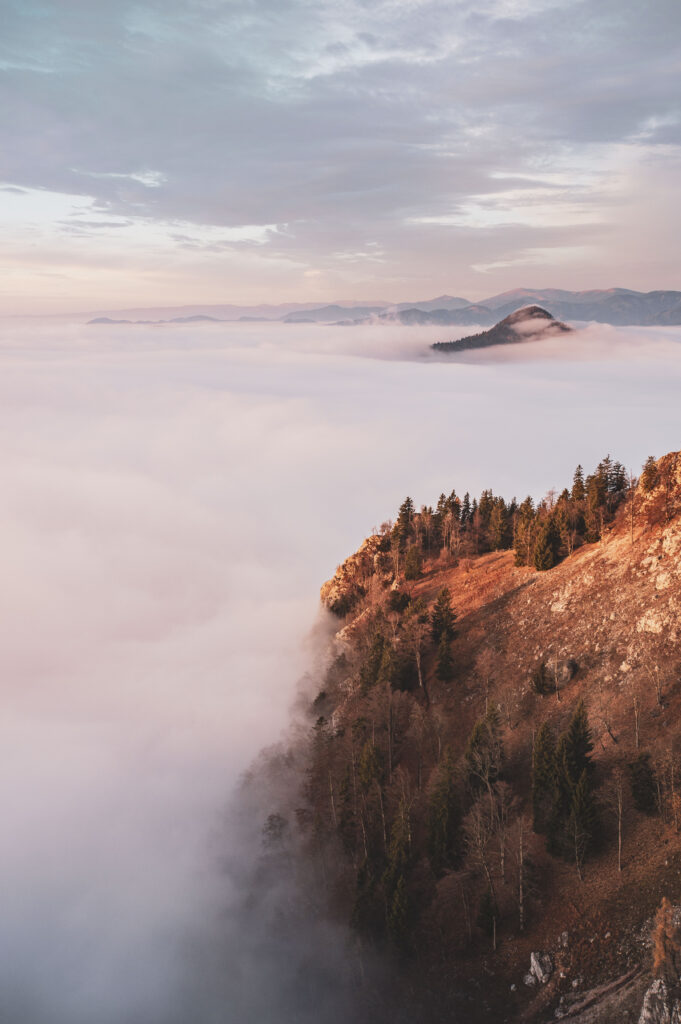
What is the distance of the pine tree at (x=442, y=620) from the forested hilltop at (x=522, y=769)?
30 centimetres

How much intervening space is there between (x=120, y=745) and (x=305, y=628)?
42354 millimetres

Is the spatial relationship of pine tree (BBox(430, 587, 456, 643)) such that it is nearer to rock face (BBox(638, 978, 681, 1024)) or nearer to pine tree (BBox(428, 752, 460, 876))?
pine tree (BBox(428, 752, 460, 876))

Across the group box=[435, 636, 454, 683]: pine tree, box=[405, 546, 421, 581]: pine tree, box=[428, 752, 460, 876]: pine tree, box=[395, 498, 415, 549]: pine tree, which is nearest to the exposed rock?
box=[428, 752, 460, 876]: pine tree

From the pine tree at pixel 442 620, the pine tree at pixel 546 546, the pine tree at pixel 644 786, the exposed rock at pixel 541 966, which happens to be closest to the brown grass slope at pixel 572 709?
the exposed rock at pixel 541 966

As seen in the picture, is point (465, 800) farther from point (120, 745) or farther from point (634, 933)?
point (120, 745)

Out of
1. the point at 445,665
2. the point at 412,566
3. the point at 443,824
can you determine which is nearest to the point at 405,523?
the point at 412,566

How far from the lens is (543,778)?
50812mm

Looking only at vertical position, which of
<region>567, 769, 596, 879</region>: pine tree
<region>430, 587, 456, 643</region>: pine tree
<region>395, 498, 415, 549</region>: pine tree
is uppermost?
<region>395, 498, 415, 549</region>: pine tree

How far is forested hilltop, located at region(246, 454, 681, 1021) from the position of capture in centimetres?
4356

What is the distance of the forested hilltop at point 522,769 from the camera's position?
43.6 meters

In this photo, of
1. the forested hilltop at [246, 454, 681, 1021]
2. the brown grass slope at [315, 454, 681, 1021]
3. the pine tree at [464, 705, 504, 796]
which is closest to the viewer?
the brown grass slope at [315, 454, 681, 1021]

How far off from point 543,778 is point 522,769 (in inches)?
260

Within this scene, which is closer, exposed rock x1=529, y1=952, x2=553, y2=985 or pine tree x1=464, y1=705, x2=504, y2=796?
exposed rock x1=529, y1=952, x2=553, y2=985

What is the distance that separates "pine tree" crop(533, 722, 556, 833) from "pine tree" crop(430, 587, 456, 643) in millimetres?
24750
